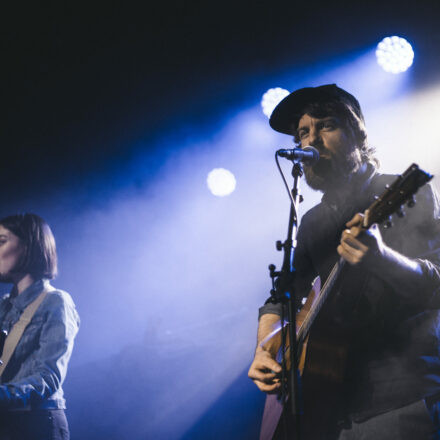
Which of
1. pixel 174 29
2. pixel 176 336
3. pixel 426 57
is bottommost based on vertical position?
pixel 176 336

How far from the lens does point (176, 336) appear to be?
656cm

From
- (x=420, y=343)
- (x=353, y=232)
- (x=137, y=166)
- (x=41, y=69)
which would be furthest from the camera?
(x=137, y=166)

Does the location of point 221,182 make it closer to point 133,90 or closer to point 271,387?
point 133,90

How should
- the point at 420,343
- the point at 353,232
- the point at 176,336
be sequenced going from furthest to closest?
1. the point at 176,336
2. the point at 420,343
3. the point at 353,232

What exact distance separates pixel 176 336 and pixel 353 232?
5.75 m

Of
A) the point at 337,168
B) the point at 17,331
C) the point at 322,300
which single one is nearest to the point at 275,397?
the point at 322,300

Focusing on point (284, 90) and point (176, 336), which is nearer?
point (284, 90)

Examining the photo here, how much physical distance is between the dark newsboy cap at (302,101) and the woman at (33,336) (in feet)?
8.96

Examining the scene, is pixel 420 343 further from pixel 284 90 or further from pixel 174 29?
pixel 174 29

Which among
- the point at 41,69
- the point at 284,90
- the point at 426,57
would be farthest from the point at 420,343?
the point at 41,69

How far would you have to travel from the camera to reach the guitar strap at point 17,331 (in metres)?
3.20

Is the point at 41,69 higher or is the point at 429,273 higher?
the point at 41,69

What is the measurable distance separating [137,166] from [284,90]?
3.23 metres

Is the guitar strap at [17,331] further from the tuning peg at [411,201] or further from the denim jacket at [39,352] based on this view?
the tuning peg at [411,201]
